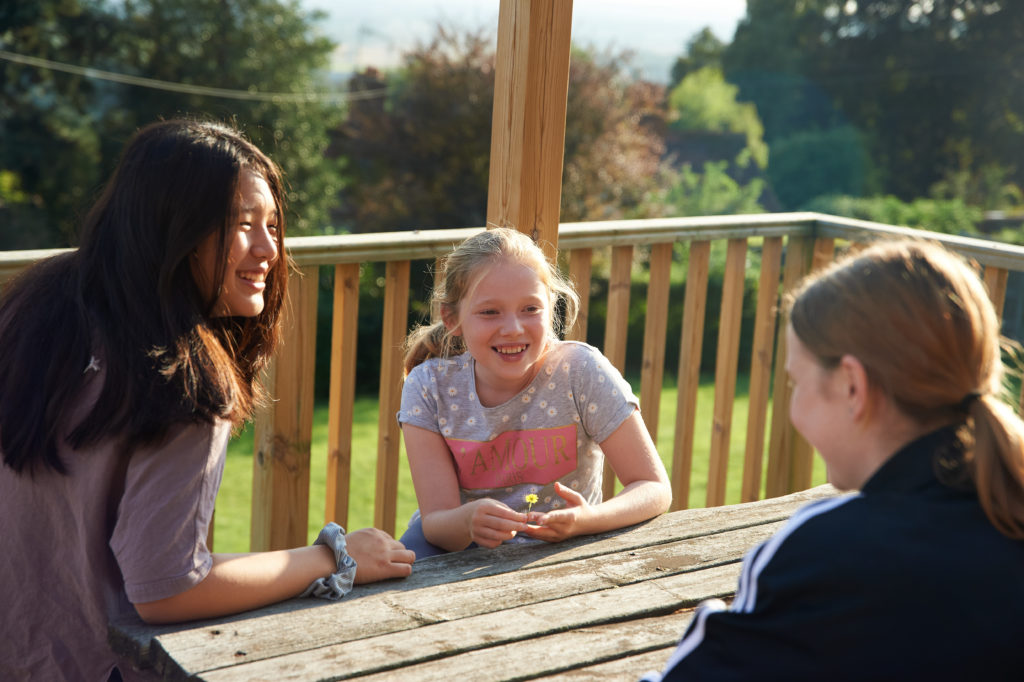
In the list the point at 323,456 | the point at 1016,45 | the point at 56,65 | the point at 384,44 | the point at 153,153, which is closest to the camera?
the point at 153,153

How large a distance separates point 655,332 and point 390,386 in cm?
93

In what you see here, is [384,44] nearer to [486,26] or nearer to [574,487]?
[486,26]

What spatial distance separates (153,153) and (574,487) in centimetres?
112

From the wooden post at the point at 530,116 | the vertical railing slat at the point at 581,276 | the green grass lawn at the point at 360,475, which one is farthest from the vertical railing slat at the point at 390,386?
the green grass lawn at the point at 360,475

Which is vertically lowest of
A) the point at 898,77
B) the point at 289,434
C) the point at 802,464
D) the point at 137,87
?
the point at 802,464

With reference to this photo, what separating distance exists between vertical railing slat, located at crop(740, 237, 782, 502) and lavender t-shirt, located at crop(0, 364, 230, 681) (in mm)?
2446

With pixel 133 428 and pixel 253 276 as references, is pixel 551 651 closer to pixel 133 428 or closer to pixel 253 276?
pixel 133 428

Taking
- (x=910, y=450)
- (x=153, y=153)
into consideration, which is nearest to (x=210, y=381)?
(x=153, y=153)

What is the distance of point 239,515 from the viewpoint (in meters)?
5.14

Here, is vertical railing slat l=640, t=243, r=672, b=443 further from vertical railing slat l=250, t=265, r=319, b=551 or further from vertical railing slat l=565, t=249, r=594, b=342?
vertical railing slat l=250, t=265, r=319, b=551

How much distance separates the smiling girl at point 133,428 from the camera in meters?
1.39

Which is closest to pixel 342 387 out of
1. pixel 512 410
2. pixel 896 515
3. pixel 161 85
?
pixel 512 410

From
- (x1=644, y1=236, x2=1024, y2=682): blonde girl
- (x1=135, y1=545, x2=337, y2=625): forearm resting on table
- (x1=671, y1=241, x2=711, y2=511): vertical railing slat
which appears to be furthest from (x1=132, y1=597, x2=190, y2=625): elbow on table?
(x1=671, y1=241, x2=711, y2=511): vertical railing slat

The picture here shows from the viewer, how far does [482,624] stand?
4.59ft
